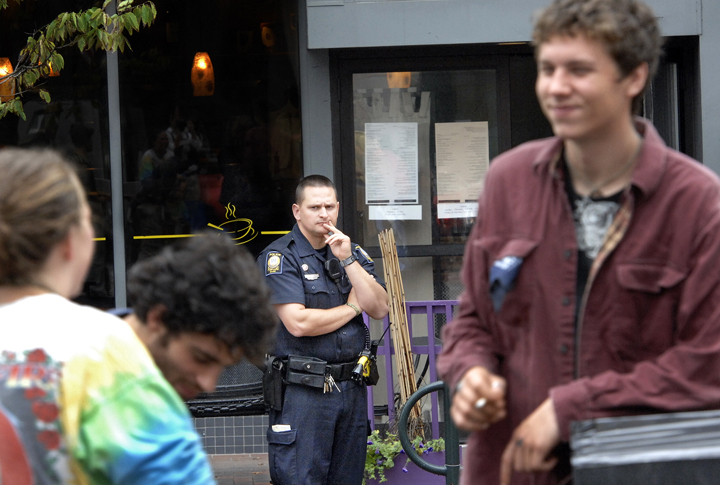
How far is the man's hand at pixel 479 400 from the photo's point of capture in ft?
6.46

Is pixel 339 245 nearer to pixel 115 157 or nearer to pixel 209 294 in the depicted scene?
pixel 115 157

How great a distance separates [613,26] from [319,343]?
3048 millimetres

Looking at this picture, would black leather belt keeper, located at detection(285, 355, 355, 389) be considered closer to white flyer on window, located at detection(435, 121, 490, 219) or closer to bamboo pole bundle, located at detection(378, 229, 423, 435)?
bamboo pole bundle, located at detection(378, 229, 423, 435)

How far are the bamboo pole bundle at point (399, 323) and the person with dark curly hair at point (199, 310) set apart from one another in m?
4.05

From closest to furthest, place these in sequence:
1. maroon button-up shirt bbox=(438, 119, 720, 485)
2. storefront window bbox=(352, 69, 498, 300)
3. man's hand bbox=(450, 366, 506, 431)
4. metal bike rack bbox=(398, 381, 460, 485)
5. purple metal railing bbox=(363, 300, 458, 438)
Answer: maroon button-up shirt bbox=(438, 119, 720, 485) < man's hand bbox=(450, 366, 506, 431) < metal bike rack bbox=(398, 381, 460, 485) < purple metal railing bbox=(363, 300, 458, 438) < storefront window bbox=(352, 69, 498, 300)

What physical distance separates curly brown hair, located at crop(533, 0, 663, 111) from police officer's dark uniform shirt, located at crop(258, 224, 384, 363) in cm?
287

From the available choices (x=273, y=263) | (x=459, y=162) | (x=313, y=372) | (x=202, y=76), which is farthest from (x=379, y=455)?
(x=202, y=76)

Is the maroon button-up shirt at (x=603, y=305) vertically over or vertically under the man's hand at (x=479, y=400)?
over

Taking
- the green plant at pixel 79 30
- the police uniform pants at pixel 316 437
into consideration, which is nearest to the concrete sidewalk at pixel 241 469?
the police uniform pants at pixel 316 437

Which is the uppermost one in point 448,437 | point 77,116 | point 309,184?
point 77,116

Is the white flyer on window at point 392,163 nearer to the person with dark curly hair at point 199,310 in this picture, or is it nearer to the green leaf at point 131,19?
the green leaf at point 131,19

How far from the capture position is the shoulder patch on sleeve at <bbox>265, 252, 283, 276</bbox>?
15.3ft

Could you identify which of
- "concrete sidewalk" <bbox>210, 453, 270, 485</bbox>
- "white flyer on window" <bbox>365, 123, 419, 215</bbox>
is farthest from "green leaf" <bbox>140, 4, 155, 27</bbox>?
"concrete sidewalk" <bbox>210, 453, 270, 485</bbox>

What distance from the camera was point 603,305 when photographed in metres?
1.94
